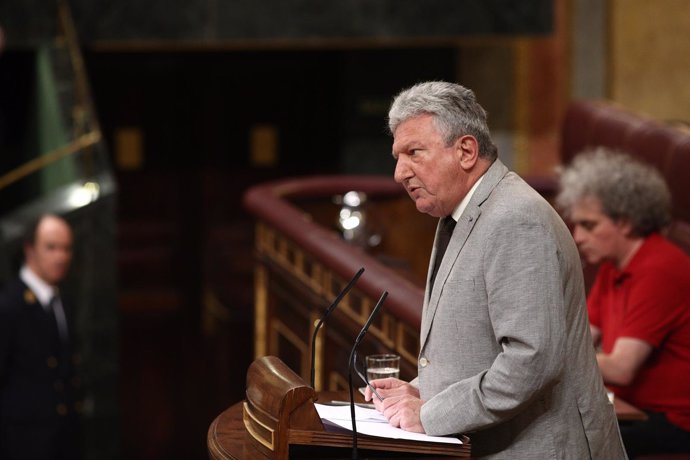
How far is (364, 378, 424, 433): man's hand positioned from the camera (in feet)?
7.30

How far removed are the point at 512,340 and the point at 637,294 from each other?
141 centimetres

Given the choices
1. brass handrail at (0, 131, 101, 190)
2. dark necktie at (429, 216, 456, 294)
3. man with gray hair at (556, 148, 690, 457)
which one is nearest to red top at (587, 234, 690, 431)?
man with gray hair at (556, 148, 690, 457)

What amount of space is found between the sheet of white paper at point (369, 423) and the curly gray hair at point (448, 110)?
0.51m

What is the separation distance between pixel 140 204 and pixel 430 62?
259cm

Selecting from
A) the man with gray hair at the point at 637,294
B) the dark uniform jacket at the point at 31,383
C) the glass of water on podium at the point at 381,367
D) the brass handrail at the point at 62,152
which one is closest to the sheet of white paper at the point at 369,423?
the glass of water on podium at the point at 381,367

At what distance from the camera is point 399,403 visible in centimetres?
228

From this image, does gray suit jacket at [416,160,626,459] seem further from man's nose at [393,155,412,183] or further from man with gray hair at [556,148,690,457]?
man with gray hair at [556,148,690,457]

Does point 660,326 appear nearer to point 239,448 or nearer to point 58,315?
point 239,448

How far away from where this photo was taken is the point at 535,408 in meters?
2.21

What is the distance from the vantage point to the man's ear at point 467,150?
221cm

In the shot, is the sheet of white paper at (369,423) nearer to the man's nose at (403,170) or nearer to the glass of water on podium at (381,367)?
the glass of water on podium at (381,367)

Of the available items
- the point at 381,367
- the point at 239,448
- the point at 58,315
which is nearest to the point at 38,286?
the point at 58,315

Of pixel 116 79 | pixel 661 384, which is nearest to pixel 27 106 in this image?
pixel 116 79

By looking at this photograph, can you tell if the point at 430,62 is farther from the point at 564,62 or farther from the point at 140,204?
the point at 140,204
